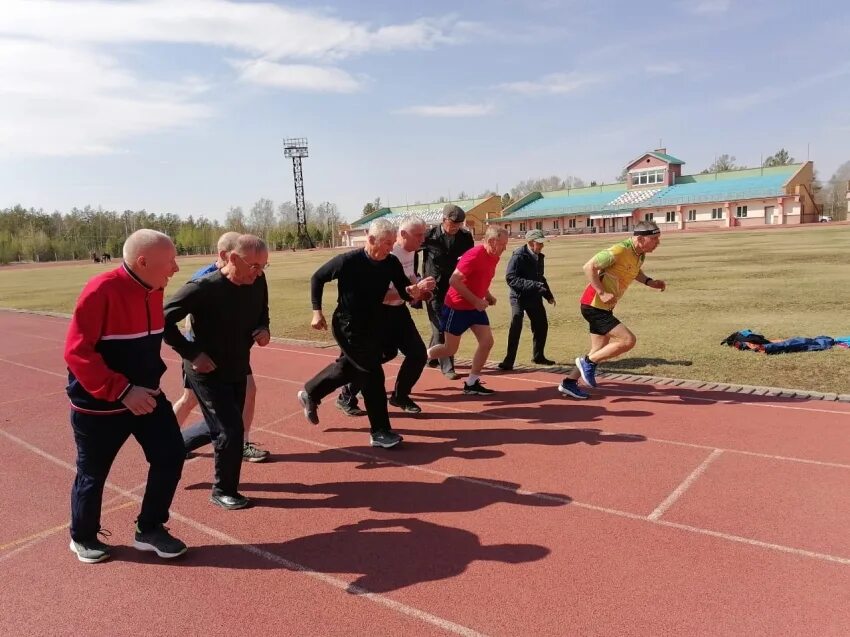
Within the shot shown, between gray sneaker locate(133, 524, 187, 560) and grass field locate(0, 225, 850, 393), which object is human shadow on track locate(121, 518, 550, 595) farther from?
grass field locate(0, 225, 850, 393)

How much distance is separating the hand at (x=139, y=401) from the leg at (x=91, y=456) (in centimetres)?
26

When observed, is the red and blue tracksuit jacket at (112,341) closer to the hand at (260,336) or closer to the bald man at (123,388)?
the bald man at (123,388)

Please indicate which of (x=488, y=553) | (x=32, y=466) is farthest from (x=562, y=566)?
(x=32, y=466)

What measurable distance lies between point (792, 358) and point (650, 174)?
76.9 m

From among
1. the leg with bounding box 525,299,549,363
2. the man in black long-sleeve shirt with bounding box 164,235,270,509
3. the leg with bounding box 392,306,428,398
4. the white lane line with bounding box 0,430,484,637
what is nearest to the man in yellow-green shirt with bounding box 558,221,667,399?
the leg with bounding box 525,299,549,363

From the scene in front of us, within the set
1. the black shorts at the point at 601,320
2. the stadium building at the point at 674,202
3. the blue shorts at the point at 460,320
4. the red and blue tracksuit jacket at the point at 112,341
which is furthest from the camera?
the stadium building at the point at 674,202

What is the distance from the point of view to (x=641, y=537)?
147 inches

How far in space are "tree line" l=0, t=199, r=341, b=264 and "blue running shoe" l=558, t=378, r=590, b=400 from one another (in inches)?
3578

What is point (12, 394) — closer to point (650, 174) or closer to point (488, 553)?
point (488, 553)

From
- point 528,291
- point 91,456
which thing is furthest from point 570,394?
point 91,456

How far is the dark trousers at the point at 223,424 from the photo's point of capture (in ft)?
13.6

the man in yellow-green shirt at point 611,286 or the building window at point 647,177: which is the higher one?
the building window at point 647,177

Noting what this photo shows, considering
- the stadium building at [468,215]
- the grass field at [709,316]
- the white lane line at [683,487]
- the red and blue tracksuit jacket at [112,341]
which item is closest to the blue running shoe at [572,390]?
the grass field at [709,316]

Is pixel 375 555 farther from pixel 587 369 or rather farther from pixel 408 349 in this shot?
pixel 587 369
